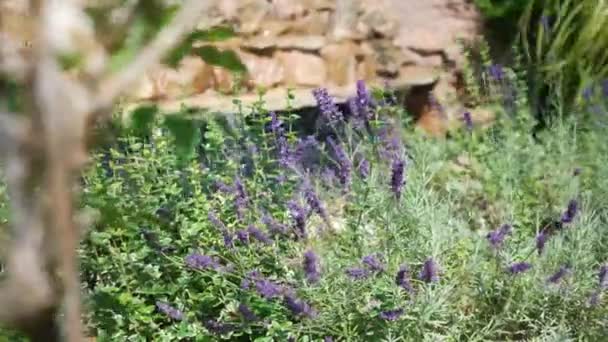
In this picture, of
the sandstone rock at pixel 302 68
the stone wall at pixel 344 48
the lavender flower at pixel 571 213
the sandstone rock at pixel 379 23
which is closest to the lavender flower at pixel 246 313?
the lavender flower at pixel 571 213

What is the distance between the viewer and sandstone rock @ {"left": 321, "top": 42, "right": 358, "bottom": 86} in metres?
5.04

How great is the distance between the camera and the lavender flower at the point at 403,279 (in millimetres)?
2529

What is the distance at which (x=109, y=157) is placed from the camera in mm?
3580

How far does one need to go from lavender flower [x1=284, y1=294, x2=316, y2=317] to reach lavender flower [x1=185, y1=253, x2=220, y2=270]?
273 mm

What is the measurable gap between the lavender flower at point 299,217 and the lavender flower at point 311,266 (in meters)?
0.21

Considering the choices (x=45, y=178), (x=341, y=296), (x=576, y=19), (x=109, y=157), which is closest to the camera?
(x=45, y=178)

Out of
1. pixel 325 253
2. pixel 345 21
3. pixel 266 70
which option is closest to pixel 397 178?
pixel 325 253

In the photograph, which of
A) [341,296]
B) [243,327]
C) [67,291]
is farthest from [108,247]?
[67,291]

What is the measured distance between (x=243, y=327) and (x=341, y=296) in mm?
308

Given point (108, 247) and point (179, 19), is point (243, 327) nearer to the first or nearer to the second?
point (108, 247)

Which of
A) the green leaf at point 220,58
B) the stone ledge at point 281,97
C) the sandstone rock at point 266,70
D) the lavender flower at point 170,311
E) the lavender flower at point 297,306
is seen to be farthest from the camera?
the sandstone rock at point 266,70

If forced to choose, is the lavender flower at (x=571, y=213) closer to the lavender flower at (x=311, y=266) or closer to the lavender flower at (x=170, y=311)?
the lavender flower at (x=311, y=266)

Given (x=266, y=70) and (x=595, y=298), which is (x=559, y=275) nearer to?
(x=595, y=298)

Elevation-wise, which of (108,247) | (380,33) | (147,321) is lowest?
(147,321)
